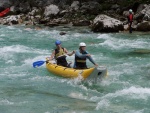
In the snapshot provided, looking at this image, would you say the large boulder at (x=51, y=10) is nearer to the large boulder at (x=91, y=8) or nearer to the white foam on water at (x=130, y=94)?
the large boulder at (x=91, y=8)

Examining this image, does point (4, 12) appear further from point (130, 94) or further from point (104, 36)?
point (130, 94)

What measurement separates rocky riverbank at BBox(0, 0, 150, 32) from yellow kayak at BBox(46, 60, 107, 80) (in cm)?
1101

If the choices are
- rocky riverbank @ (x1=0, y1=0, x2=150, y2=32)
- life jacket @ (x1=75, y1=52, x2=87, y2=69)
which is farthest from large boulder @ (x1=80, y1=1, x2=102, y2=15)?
life jacket @ (x1=75, y1=52, x2=87, y2=69)

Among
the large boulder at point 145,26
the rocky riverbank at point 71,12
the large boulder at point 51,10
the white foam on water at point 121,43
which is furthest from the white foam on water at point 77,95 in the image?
the large boulder at point 51,10

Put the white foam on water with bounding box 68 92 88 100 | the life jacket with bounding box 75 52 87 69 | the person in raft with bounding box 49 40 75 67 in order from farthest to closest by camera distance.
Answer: the person in raft with bounding box 49 40 75 67, the life jacket with bounding box 75 52 87 69, the white foam on water with bounding box 68 92 88 100

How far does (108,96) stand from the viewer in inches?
396

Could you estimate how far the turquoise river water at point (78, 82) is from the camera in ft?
30.5

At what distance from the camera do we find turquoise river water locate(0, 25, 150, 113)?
30.5 ft

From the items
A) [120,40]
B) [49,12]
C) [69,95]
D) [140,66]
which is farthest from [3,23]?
[69,95]

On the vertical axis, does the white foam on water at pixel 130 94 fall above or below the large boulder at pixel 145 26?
below

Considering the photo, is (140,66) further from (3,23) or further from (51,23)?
(3,23)

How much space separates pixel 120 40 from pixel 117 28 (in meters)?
2.90

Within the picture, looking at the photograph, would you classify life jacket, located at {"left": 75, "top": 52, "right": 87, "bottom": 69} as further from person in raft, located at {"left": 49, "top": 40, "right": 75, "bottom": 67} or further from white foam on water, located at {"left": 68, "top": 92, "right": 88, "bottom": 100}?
white foam on water, located at {"left": 68, "top": 92, "right": 88, "bottom": 100}

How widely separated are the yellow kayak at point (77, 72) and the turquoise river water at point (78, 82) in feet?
0.60
